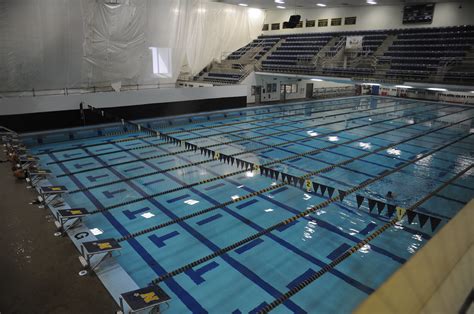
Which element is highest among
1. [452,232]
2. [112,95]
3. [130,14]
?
[130,14]

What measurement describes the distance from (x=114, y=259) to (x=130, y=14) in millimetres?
10923

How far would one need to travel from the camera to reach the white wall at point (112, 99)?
10.3m

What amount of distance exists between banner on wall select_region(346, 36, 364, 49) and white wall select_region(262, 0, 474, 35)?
2.84 metres

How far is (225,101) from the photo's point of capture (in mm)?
15703

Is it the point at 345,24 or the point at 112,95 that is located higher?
the point at 345,24

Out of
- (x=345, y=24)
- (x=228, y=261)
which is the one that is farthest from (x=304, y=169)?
(x=345, y=24)

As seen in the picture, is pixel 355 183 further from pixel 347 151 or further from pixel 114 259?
pixel 114 259

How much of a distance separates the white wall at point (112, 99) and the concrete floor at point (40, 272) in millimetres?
6942

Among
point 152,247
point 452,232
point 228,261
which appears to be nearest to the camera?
point 452,232

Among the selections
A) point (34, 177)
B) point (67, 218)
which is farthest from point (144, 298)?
point (34, 177)

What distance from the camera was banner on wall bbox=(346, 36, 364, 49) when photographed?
1750 centimetres

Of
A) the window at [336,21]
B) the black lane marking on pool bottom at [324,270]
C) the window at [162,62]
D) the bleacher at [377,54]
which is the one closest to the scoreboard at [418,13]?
the bleacher at [377,54]

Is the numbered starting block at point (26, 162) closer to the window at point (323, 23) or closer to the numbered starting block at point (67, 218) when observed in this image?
the numbered starting block at point (67, 218)

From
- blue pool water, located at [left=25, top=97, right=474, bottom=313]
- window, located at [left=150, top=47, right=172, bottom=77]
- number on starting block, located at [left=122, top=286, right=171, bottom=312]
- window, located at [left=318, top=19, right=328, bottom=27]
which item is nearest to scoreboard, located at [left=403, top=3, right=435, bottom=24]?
window, located at [left=318, top=19, right=328, bottom=27]
